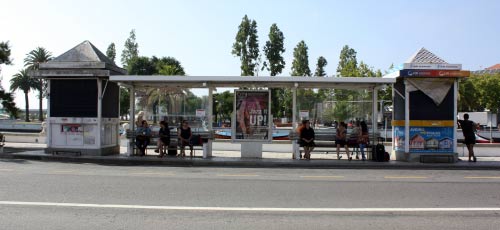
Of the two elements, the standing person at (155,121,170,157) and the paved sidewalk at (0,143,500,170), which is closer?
the paved sidewalk at (0,143,500,170)

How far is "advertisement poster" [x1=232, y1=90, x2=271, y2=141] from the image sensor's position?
1711 centimetres

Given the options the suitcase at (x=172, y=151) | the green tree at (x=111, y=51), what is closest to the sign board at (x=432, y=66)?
the suitcase at (x=172, y=151)

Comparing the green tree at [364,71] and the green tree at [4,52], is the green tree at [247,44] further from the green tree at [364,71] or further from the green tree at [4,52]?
the green tree at [4,52]

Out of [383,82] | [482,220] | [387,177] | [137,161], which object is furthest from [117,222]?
[383,82]

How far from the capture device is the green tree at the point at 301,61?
2901 inches

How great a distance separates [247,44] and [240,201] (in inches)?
2275

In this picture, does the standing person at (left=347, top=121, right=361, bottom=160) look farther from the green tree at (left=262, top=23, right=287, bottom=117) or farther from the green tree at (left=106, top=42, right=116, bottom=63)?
the green tree at (left=106, top=42, right=116, bottom=63)

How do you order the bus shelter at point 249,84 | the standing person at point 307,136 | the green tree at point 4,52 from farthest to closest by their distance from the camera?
the green tree at point 4,52
the standing person at point 307,136
the bus shelter at point 249,84

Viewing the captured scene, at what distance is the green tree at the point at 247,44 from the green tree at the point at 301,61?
10.9 metres

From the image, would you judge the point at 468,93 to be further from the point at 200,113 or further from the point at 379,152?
the point at 200,113

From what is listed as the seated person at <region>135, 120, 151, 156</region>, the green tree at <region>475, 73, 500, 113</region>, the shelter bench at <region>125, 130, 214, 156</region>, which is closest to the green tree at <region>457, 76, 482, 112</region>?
the green tree at <region>475, 73, 500, 113</region>

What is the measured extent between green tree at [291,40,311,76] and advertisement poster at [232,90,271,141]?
5687cm

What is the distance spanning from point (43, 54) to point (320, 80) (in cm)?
7210

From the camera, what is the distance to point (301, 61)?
2926 inches
